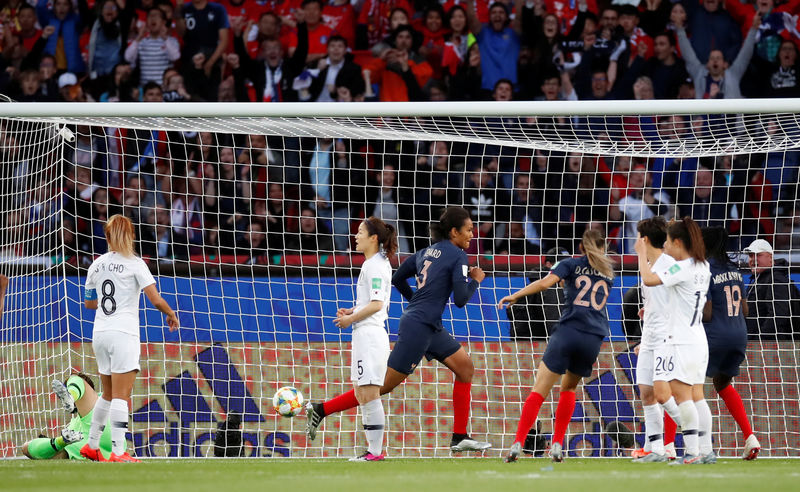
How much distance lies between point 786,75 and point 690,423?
7067mm

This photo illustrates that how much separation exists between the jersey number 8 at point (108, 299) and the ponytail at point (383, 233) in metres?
1.93

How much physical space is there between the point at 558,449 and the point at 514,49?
22.6 feet

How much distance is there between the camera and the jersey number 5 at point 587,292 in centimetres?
799

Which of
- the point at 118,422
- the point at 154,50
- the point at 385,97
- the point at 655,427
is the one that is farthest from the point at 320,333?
the point at 154,50

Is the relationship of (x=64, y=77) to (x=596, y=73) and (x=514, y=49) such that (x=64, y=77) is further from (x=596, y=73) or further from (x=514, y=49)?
(x=596, y=73)

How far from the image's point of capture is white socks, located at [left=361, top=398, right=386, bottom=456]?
828cm

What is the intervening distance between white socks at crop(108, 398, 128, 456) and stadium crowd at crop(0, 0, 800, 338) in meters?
2.50

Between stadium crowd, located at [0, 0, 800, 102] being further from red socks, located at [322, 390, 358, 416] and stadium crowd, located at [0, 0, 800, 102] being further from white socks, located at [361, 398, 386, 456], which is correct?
white socks, located at [361, 398, 386, 456]

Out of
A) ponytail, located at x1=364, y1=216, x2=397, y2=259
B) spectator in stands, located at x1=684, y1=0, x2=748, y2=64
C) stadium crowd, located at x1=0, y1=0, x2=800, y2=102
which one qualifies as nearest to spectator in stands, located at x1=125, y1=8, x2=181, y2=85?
stadium crowd, located at x1=0, y1=0, x2=800, y2=102

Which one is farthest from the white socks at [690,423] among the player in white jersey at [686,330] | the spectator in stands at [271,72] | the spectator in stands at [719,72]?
the spectator in stands at [271,72]

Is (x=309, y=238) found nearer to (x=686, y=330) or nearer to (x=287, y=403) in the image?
(x=287, y=403)

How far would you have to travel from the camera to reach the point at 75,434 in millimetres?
8469

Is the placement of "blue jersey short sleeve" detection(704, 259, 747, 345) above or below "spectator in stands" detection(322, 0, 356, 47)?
below

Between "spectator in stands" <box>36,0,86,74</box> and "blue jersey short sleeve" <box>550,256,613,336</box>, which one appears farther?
"spectator in stands" <box>36,0,86,74</box>
